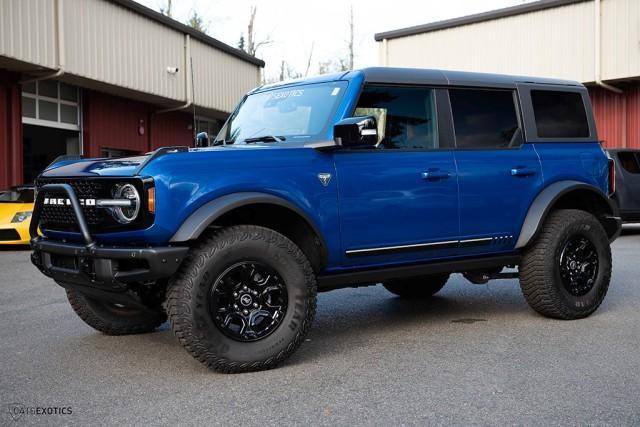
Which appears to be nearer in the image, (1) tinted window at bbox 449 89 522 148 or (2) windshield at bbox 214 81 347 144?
(2) windshield at bbox 214 81 347 144

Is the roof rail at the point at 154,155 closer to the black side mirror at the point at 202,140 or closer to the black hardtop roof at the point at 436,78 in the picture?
the black hardtop roof at the point at 436,78

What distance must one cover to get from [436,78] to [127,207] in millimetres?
2620

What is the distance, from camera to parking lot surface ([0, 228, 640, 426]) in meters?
3.47

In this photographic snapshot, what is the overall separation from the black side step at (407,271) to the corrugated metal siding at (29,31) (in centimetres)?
1199

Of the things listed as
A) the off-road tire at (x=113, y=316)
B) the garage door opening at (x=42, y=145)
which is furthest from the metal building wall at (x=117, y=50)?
the off-road tire at (x=113, y=316)

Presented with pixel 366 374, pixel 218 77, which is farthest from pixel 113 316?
pixel 218 77

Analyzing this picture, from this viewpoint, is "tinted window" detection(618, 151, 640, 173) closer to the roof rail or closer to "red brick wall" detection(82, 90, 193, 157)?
the roof rail

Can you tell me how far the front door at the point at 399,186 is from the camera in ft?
15.5

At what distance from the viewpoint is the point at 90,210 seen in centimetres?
422

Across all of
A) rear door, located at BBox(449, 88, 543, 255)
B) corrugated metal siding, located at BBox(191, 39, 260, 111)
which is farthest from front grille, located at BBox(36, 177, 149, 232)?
corrugated metal siding, located at BBox(191, 39, 260, 111)

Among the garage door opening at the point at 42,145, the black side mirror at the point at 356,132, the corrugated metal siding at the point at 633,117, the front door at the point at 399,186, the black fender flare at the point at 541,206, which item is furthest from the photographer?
the corrugated metal siding at the point at 633,117

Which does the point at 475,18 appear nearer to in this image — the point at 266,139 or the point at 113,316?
the point at 266,139

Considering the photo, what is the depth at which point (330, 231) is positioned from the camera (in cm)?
460

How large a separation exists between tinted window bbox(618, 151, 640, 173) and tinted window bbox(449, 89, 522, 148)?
30.7ft
